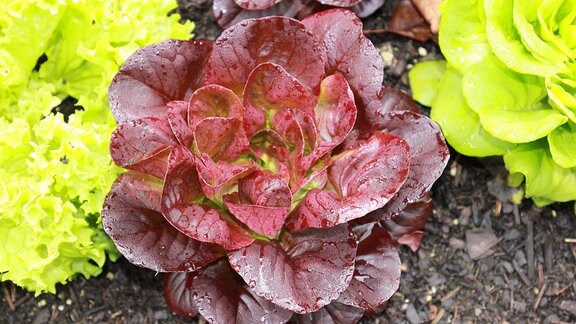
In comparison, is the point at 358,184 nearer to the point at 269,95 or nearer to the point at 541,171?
the point at 269,95

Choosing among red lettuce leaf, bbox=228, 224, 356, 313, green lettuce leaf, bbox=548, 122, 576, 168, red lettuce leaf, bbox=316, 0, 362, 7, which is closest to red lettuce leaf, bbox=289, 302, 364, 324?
red lettuce leaf, bbox=228, 224, 356, 313

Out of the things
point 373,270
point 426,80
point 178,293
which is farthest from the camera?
point 426,80

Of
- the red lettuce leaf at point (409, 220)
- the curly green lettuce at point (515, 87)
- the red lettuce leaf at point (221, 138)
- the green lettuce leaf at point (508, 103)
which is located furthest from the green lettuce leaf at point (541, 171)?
the red lettuce leaf at point (221, 138)

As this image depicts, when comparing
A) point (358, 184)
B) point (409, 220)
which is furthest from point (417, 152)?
point (409, 220)

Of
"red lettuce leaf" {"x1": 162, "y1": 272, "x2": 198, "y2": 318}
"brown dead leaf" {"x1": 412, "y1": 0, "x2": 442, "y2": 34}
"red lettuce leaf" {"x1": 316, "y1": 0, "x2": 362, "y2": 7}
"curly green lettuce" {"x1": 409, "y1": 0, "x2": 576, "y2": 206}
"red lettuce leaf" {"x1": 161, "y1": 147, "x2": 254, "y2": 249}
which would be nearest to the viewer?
"red lettuce leaf" {"x1": 161, "y1": 147, "x2": 254, "y2": 249}

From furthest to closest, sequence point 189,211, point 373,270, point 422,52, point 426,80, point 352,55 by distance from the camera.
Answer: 1. point 422,52
2. point 426,80
3. point 373,270
4. point 352,55
5. point 189,211

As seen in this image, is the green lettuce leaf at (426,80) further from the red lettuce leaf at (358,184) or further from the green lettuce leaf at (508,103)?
the red lettuce leaf at (358,184)

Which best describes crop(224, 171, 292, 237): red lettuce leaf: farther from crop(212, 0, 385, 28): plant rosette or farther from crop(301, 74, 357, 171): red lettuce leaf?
crop(212, 0, 385, 28): plant rosette
